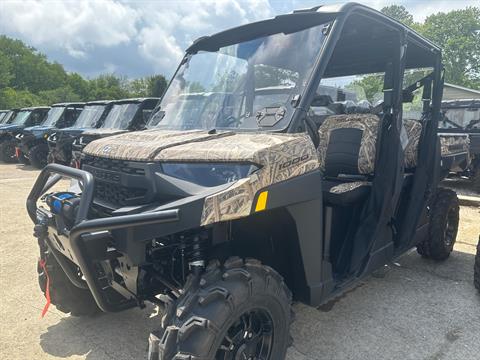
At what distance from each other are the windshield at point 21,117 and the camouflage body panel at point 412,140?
16962mm

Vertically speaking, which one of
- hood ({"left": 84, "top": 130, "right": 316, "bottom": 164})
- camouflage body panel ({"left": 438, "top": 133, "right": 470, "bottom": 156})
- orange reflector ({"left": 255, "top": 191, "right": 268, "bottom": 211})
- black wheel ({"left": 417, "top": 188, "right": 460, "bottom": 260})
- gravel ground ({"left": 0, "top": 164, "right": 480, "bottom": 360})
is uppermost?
hood ({"left": 84, "top": 130, "right": 316, "bottom": 164})

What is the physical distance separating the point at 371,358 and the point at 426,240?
2.08 metres

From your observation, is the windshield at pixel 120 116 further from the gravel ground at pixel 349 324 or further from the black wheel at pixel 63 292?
the black wheel at pixel 63 292

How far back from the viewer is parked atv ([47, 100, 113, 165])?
38.0 feet

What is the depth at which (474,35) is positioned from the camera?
165 ft

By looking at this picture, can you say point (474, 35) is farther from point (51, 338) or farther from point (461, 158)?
point (51, 338)

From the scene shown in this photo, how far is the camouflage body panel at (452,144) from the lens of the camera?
462cm

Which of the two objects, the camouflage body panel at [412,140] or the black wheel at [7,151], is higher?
the camouflage body panel at [412,140]

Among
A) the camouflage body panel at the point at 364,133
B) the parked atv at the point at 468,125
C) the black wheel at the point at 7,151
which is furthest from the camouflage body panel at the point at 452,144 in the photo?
the black wheel at the point at 7,151

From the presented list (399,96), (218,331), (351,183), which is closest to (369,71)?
(399,96)

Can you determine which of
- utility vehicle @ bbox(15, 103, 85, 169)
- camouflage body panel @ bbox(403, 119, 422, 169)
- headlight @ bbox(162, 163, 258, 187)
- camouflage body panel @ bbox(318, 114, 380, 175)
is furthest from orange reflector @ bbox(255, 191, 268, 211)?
utility vehicle @ bbox(15, 103, 85, 169)

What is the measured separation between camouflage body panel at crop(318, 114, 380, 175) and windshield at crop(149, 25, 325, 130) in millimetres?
1273

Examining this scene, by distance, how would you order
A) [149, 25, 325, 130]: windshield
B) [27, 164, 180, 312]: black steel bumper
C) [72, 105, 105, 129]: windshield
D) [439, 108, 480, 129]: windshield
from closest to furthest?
[27, 164, 180, 312]: black steel bumper < [149, 25, 325, 130]: windshield < [439, 108, 480, 129]: windshield < [72, 105, 105, 129]: windshield

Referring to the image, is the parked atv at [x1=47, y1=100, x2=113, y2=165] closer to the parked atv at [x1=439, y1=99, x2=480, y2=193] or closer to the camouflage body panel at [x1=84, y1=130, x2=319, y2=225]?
the parked atv at [x1=439, y1=99, x2=480, y2=193]
